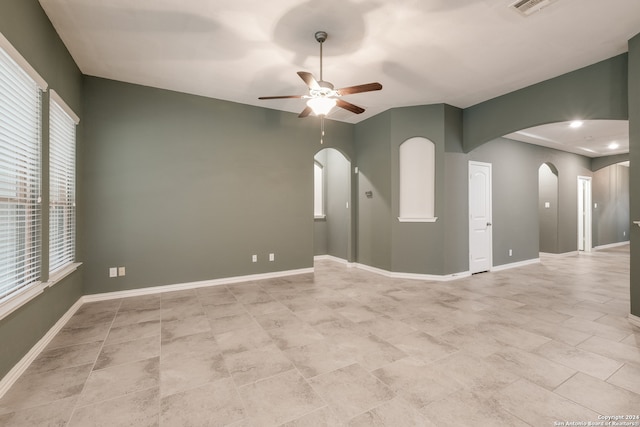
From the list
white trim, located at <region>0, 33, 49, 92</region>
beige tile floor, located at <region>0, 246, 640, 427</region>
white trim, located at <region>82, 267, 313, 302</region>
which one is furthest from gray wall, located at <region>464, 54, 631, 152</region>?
white trim, located at <region>0, 33, 49, 92</region>

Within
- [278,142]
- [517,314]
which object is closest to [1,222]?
[278,142]

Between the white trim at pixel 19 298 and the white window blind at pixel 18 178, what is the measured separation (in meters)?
0.04

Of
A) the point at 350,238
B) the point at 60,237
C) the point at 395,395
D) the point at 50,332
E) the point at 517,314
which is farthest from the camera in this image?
the point at 350,238

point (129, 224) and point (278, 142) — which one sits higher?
point (278, 142)

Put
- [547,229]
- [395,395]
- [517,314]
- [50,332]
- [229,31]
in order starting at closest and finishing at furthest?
1. [395,395]
2. [50,332]
3. [229,31]
4. [517,314]
5. [547,229]

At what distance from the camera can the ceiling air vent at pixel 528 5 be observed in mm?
2539

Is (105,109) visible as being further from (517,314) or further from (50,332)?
(517,314)

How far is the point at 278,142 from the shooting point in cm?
521

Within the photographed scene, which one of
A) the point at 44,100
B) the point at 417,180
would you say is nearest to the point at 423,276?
the point at 417,180

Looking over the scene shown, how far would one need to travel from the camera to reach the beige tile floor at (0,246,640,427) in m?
1.76

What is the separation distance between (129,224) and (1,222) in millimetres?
2140

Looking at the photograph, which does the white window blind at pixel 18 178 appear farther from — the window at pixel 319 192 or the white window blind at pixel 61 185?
the window at pixel 319 192

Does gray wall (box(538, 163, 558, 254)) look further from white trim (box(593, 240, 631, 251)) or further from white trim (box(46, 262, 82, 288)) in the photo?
white trim (box(46, 262, 82, 288))

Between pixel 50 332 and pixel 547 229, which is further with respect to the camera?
pixel 547 229
